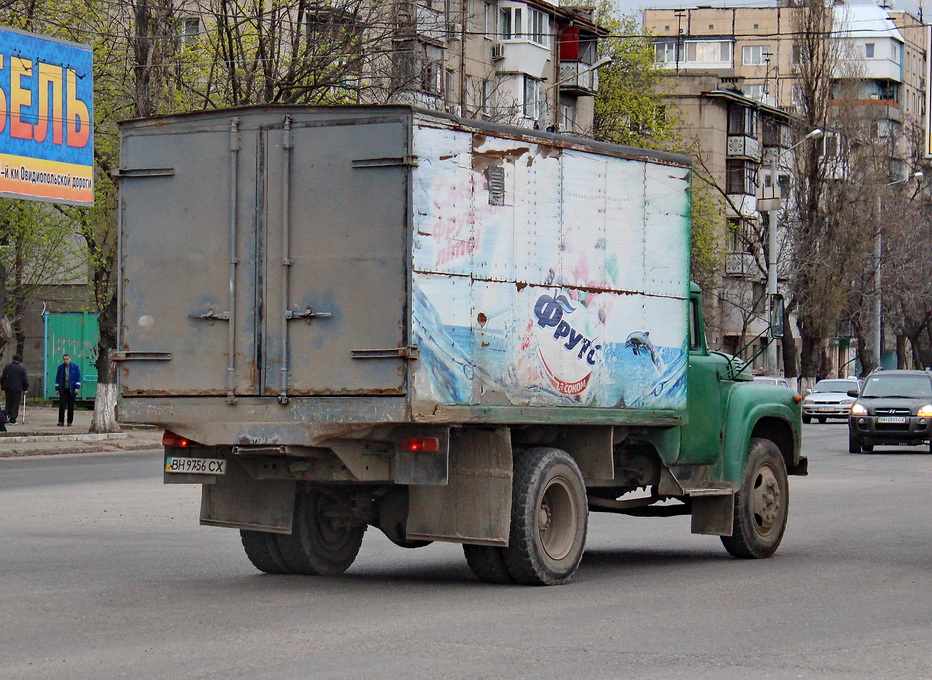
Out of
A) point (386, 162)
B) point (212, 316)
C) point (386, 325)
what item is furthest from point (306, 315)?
point (386, 162)

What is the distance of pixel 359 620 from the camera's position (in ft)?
29.8

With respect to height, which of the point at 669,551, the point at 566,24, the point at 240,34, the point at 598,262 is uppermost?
the point at 566,24

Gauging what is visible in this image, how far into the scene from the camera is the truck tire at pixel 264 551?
37.8 feet

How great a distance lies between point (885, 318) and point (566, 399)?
73.7 m

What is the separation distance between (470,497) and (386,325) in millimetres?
1408

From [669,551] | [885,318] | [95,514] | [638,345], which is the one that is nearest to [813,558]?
[669,551]

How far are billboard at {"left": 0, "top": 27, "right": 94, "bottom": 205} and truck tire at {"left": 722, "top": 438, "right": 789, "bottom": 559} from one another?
1588 centimetres

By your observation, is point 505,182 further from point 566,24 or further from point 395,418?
point 566,24

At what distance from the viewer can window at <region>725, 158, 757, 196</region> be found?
85.4 metres

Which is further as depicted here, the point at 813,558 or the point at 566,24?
the point at 566,24

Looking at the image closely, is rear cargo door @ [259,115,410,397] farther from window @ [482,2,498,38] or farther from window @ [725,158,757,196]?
window @ [725,158,757,196]

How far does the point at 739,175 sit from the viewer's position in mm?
85875

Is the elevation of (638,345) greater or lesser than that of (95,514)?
greater

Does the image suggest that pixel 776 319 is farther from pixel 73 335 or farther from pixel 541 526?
pixel 73 335
